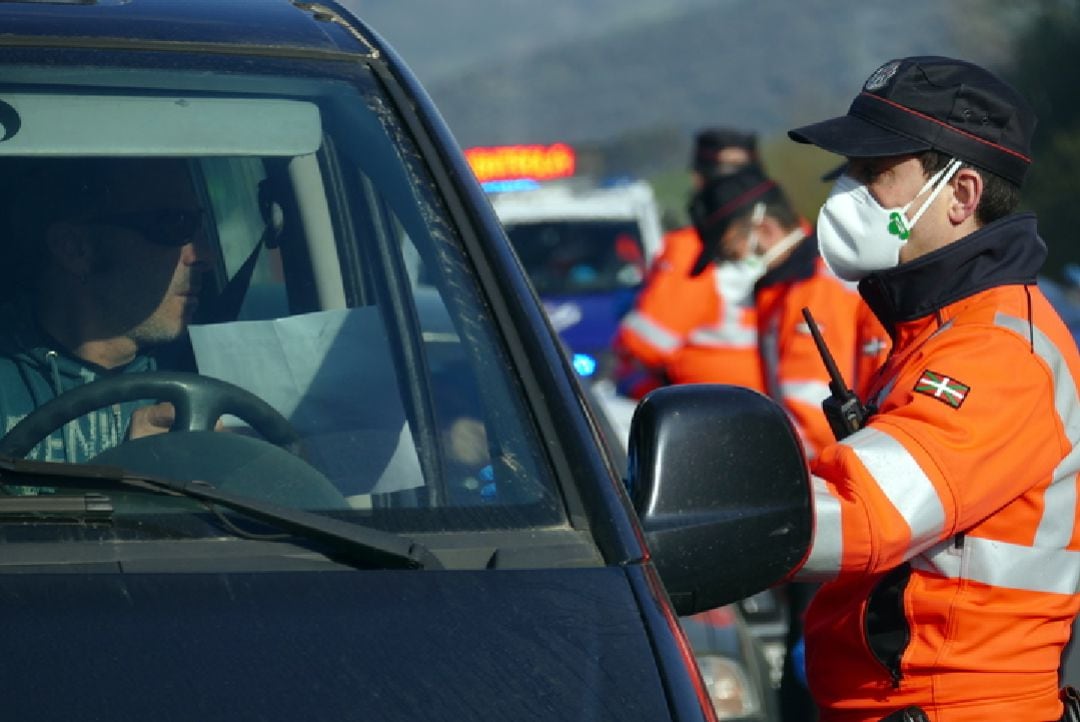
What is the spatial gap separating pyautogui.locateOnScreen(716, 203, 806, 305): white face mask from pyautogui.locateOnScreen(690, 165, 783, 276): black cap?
0.05 m

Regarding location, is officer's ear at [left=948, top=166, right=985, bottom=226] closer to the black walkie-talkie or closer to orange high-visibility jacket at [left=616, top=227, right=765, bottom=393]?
the black walkie-talkie

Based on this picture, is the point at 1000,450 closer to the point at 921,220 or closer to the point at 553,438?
the point at 921,220

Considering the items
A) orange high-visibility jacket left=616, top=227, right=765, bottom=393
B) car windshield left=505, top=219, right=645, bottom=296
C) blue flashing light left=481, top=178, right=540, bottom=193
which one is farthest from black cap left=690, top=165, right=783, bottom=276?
blue flashing light left=481, top=178, right=540, bottom=193

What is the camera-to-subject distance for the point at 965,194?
3.28 metres

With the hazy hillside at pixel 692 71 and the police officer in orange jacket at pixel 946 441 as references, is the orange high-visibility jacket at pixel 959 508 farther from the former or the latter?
the hazy hillside at pixel 692 71

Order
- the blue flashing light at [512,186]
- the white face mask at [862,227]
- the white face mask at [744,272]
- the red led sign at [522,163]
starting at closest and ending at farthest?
the white face mask at [862,227] < the white face mask at [744,272] < the blue flashing light at [512,186] < the red led sign at [522,163]

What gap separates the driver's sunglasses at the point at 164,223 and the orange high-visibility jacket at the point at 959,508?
964 millimetres

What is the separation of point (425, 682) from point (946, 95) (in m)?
1.48

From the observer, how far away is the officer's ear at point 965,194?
3.26 meters

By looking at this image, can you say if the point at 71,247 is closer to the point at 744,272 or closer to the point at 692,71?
the point at 744,272

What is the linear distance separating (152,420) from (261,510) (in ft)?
1.11

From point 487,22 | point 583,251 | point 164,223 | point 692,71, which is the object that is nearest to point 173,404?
point 164,223

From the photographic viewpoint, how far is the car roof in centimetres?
295

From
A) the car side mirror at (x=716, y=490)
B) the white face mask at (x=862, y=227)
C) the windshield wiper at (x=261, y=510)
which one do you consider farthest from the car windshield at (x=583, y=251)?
the windshield wiper at (x=261, y=510)
